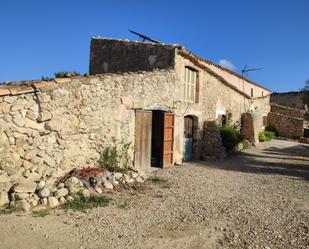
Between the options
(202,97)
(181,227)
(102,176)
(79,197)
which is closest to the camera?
(181,227)

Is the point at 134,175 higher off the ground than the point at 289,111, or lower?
lower

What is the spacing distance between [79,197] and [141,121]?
397cm

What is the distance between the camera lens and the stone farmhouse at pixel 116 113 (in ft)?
23.1

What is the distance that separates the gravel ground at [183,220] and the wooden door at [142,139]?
1052mm

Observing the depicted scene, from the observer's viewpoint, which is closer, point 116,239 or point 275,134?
point 116,239

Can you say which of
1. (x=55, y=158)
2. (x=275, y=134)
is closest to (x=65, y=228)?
(x=55, y=158)

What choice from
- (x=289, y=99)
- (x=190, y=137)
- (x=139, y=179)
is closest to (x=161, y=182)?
(x=139, y=179)

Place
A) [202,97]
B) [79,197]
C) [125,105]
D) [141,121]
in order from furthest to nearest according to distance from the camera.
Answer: [202,97]
[141,121]
[125,105]
[79,197]

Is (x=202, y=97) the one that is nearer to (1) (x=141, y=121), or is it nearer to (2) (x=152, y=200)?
(1) (x=141, y=121)

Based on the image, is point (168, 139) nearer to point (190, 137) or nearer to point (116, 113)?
point (190, 137)

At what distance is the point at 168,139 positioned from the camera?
466 inches

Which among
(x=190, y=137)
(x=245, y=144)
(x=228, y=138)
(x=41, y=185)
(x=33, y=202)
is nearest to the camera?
(x=33, y=202)

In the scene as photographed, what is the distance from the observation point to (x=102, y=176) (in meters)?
8.06

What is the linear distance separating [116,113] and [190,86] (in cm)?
483
